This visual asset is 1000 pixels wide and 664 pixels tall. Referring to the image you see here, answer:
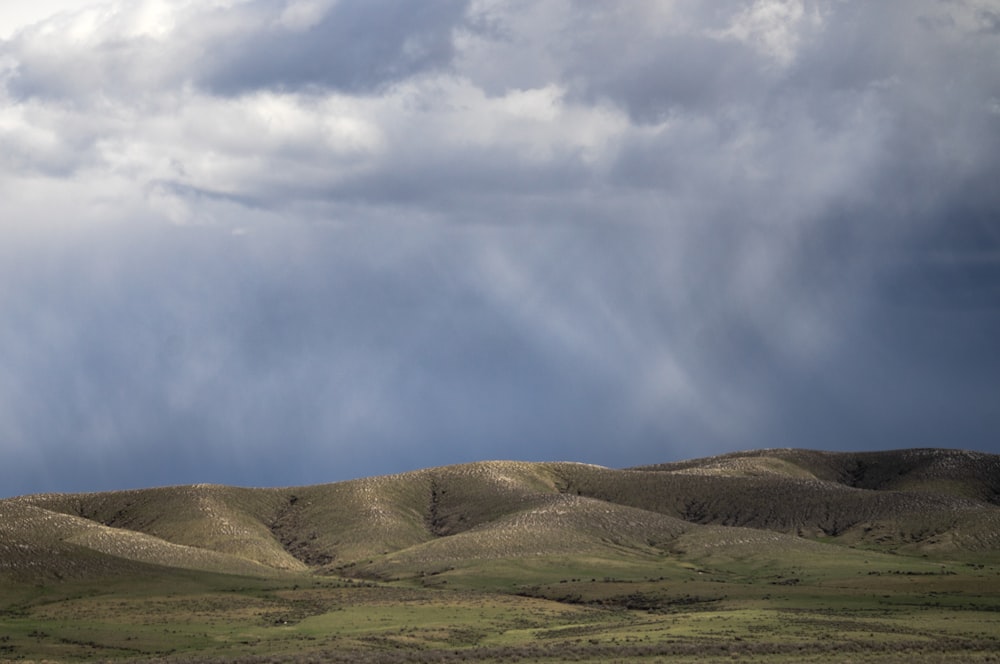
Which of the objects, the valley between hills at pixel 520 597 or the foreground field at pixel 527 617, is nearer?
the foreground field at pixel 527 617

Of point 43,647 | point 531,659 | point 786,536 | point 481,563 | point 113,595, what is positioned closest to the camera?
point 531,659

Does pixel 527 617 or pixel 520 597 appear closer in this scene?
pixel 527 617

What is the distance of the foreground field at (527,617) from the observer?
90312 millimetres

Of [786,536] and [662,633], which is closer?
[662,633]

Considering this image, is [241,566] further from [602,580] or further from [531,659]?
[531,659]

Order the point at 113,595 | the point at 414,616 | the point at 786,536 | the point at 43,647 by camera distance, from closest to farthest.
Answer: the point at 43,647, the point at 414,616, the point at 113,595, the point at 786,536

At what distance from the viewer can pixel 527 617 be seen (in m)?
118

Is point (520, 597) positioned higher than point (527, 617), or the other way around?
point (520, 597)

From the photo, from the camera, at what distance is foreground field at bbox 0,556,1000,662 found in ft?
296

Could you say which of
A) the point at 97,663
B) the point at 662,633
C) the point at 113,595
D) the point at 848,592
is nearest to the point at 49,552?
the point at 113,595

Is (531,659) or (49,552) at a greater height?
(49,552)

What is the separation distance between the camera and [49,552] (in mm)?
143750

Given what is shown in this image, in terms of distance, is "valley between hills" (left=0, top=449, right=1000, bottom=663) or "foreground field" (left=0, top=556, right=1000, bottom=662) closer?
"foreground field" (left=0, top=556, right=1000, bottom=662)

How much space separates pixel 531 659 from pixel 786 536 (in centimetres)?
11138
